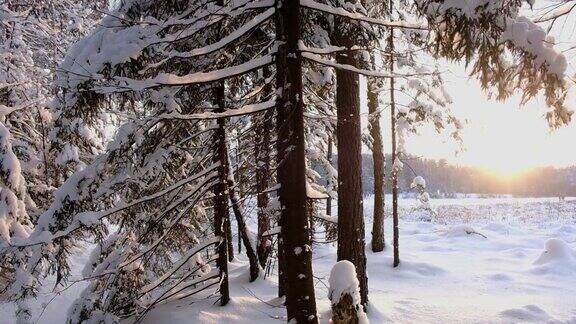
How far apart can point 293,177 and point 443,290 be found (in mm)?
7741

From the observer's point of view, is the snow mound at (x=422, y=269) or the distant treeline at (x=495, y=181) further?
the distant treeline at (x=495, y=181)

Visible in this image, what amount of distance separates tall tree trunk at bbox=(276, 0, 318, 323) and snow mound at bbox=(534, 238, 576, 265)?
11.8m

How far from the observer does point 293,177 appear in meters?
4.49

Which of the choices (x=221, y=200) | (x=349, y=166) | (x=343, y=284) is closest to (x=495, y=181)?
(x=349, y=166)

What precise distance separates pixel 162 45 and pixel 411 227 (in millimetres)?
21835

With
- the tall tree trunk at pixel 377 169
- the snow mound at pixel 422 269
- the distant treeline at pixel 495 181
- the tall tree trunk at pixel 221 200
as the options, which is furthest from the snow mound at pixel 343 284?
the distant treeline at pixel 495 181

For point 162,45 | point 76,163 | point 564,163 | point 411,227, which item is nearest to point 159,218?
point 162,45

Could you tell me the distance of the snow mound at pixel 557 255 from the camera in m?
13.1

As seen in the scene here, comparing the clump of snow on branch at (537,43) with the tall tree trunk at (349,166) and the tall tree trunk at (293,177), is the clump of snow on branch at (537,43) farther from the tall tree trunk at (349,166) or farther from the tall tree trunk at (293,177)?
the tall tree trunk at (349,166)

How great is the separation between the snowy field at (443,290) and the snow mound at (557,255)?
0.09 feet

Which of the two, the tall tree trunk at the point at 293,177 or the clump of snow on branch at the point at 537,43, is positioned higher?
the clump of snow on branch at the point at 537,43

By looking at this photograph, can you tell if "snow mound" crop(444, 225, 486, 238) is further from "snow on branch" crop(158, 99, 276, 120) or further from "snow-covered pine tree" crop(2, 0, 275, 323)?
"snow on branch" crop(158, 99, 276, 120)

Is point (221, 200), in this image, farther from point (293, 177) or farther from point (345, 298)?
point (345, 298)

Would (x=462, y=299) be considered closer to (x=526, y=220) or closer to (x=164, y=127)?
(x=164, y=127)
